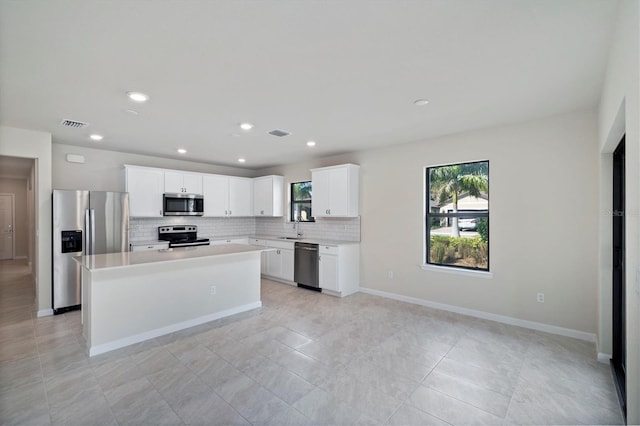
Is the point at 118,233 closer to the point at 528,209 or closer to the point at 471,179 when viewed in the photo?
the point at 471,179

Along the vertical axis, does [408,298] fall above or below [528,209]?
below

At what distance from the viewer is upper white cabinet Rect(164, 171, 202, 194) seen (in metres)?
5.66

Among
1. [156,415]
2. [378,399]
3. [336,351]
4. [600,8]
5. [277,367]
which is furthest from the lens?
[336,351]

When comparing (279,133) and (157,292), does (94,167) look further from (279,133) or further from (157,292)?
(279,133)

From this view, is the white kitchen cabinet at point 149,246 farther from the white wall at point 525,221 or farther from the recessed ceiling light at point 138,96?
the white wall at point 525,221

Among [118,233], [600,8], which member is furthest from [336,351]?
[118,233]

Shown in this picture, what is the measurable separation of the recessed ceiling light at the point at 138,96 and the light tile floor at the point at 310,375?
2.48 metres

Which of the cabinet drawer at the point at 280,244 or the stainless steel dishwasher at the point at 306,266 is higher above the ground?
the cabinet drawer at the point at 280,244

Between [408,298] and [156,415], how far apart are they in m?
3.62

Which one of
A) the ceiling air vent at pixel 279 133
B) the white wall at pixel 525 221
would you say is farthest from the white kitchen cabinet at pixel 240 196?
the white wall at pixel 525 221

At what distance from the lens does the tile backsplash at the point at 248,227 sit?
5.59 meters

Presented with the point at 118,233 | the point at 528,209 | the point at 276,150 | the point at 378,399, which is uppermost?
the point at 276,150

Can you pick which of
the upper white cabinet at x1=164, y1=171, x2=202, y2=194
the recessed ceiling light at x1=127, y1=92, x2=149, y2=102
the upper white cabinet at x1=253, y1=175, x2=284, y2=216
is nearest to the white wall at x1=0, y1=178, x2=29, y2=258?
the upper white cabinet at x1=164, y1=171, x2=202, y2=194

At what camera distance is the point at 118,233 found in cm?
469
